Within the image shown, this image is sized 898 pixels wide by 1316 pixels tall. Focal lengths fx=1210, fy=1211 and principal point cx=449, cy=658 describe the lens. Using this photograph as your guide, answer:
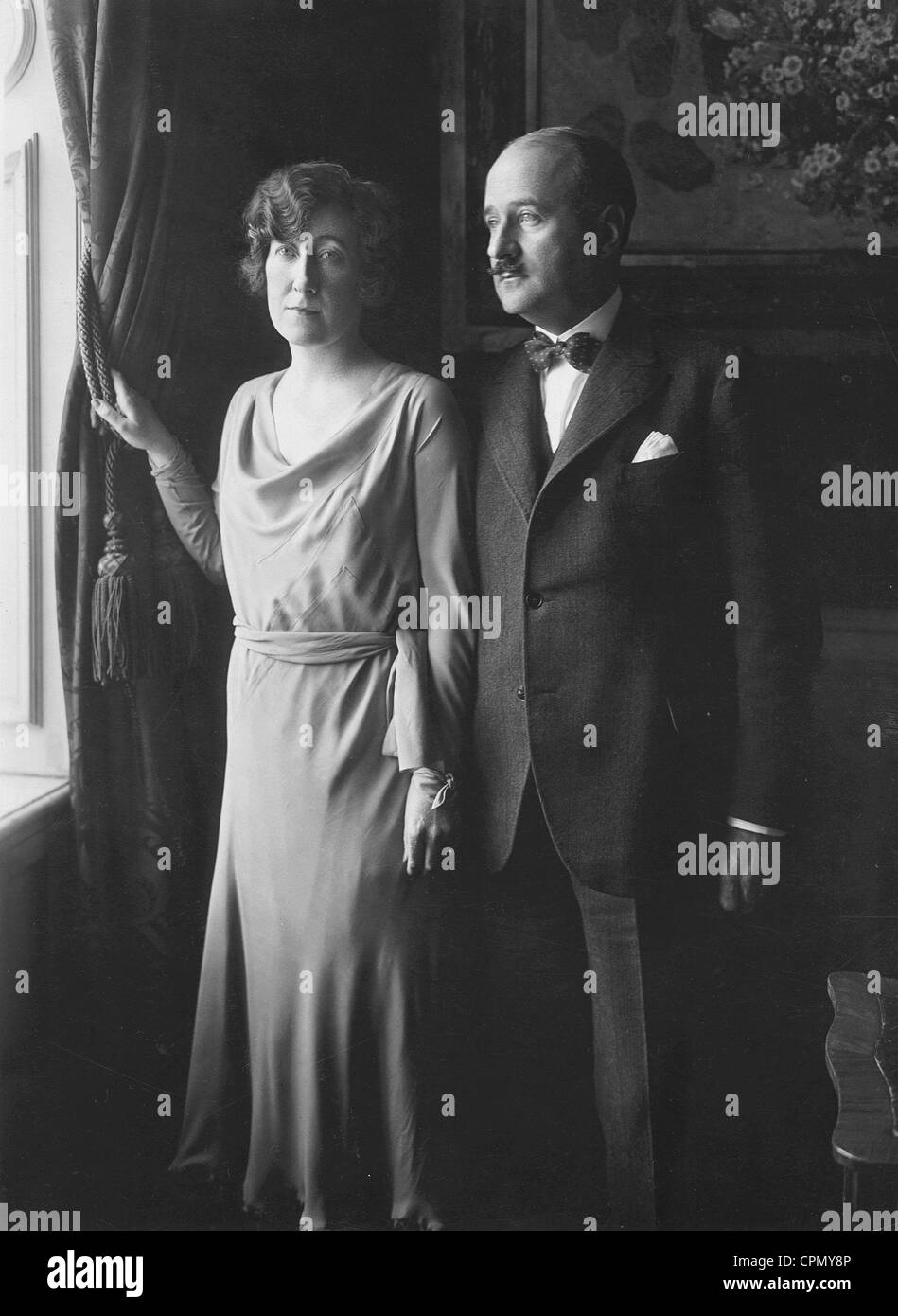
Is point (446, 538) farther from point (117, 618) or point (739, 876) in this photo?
point (739, 876)

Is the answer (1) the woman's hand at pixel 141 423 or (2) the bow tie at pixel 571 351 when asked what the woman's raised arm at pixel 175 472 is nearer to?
(1) the woman's hand at pixel 141 423

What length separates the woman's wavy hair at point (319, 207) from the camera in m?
2.23

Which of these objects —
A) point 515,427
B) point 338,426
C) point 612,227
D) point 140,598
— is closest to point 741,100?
point 612,227

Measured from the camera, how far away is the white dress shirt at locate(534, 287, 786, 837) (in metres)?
2.22

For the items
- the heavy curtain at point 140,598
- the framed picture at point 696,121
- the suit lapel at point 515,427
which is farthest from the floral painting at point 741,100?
the heavy curtain at point 140,598

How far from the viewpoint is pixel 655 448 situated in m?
2.21

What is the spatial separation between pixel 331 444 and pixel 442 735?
576mm

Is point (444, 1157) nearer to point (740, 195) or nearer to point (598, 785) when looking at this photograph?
point (598, 785)

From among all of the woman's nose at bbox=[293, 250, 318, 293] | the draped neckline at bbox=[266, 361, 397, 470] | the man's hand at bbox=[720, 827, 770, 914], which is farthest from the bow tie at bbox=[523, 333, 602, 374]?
the man's hand at bbox=[720, 827, 770, 914]

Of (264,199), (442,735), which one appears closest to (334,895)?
(442,735)

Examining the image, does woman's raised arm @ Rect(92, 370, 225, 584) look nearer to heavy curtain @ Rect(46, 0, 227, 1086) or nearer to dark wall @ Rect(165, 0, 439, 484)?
heavy curtain @ Rect(46, 0, 227, 1086)

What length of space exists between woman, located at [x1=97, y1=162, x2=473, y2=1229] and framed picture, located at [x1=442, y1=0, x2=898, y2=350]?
9.0 inches

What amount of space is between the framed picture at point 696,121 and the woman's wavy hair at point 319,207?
0.11 m

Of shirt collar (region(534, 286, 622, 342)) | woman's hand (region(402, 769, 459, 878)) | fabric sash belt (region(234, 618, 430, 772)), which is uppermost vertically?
shirt collar (region(534, 286, 622, 342))
